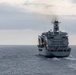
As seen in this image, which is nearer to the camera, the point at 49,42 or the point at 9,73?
the point at 9,73

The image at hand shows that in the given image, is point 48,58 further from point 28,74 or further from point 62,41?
point 28,74

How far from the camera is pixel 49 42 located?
502ft

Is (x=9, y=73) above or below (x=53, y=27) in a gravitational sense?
below

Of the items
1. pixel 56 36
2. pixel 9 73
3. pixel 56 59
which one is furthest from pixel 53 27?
pixel 9 73

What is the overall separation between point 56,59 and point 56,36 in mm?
13036

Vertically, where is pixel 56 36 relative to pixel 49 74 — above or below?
above

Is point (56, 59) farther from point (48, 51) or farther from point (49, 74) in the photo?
point (49, 74)

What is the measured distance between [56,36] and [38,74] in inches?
2513


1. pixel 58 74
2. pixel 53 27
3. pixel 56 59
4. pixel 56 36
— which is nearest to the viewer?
pixel 58 74

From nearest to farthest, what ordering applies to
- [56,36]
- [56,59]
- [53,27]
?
[56,59]
[56,36]
[53,27]

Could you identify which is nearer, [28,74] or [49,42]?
[28,74]

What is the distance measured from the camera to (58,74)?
3565 inches

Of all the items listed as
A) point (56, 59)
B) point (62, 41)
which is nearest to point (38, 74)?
point (56, 59)

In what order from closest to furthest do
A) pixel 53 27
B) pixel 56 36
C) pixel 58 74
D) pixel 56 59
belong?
pixel 58 74 → pixel 56 59 → pixel 56 36 → pixel 53 27
